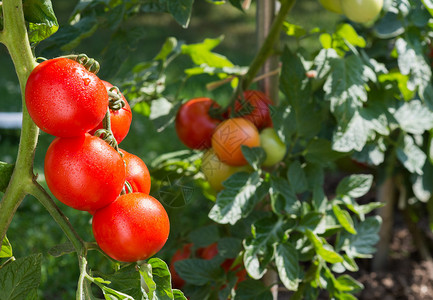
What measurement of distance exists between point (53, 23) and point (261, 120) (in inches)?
16.2

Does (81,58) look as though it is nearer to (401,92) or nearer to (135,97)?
(135,97)

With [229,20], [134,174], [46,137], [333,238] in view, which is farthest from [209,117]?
[229,20]

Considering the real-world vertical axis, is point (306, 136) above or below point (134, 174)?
below

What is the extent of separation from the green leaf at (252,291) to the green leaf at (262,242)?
41mm

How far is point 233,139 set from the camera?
78 cm

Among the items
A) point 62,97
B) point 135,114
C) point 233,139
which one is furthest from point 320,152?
point 135,114

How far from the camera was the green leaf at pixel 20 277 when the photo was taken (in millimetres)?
508

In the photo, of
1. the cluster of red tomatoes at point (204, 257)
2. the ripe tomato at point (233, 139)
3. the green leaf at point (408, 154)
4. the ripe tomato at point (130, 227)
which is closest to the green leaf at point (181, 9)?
the ripe tomato at point (233, 139)

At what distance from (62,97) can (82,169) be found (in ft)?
0.22

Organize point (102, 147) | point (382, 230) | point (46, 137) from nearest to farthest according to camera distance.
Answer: point (102, 147) < point (382, 230) < point (46, 137)

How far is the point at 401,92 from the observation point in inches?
38.3

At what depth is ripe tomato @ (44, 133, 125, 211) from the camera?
49cm

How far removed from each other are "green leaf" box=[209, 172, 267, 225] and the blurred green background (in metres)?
0.18

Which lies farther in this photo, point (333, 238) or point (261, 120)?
point (333, 238)
